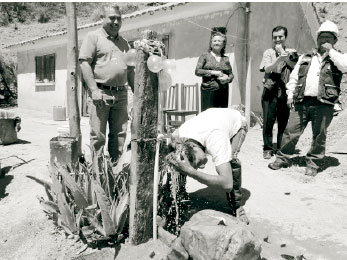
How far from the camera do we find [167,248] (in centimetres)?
310

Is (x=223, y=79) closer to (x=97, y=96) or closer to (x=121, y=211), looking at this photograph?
(x=97, y=96)

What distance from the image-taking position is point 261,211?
12.6 ft

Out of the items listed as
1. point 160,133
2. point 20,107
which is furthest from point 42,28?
point 160,133

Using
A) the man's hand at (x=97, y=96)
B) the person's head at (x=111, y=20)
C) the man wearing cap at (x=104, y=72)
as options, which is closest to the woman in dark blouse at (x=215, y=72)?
the man wearing cap at (x=104, y=72)

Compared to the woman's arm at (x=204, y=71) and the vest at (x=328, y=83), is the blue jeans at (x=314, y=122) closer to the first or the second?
the vest at (x=328, y=83)

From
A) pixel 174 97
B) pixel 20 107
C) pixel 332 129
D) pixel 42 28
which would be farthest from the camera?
pixel 42 28

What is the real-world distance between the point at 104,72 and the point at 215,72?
170 cm

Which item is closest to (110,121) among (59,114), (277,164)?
(277,164)

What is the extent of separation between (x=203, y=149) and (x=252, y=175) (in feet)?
6.18

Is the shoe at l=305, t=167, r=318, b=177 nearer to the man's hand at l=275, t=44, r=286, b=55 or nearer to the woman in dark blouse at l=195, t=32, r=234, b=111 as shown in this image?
the woman in dark blouse at l=195, t=32, r=234, b=111

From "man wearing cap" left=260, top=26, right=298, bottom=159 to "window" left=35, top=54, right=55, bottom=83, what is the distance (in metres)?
9.67

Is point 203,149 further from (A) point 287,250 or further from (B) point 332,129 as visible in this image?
(B) point 332,129

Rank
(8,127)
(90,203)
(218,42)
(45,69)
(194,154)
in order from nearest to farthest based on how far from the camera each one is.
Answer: (194,154), (90,203), (218,42), (8,127), (45,69)

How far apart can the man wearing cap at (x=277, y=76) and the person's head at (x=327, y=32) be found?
20.6 inches
